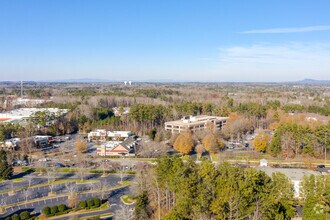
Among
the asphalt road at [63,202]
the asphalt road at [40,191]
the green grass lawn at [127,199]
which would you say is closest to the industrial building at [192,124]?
the asphalt road at [40,191]

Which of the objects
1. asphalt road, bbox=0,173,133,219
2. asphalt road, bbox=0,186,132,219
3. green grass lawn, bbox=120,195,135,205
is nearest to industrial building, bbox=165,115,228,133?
asphalt road, bbox=0,173,133,219

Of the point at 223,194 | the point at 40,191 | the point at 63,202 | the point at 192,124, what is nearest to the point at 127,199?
the point at 63,202

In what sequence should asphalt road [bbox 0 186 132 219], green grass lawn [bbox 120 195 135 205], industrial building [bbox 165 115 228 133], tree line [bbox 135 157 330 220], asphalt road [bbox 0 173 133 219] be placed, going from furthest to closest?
industrial building [bbox 165 115 228 133], green grass lawn [bbox 120 195 135 205], asphalt road [bbox 0 173 133 219], asphalt road [bbox 0 186 132 219], tree line [bbox 135 157 330 220]

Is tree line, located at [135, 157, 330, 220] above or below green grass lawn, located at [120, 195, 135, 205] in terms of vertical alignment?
above

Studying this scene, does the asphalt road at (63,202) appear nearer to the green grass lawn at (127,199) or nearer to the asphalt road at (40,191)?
the asphalt road at (40,191)

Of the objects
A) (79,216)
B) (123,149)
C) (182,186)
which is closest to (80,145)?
(123,149)

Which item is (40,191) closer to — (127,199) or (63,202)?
(63,202)

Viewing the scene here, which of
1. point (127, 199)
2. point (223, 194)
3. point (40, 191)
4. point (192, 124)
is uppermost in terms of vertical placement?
point (192, 124)

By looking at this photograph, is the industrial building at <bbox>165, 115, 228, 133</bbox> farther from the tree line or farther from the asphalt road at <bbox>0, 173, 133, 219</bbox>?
the tree line

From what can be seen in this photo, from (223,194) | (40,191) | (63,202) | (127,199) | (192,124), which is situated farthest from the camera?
(192,124)

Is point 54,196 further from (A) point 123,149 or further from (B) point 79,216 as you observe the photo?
(A) point 123,149

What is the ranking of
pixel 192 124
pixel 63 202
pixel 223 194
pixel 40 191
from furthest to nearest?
pixel 192 124, pixel 40 191, pixel 63 202, pixel 223 194

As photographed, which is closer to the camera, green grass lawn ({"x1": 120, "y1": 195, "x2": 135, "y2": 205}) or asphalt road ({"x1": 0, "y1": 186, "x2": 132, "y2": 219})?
asphalt road ({"x1": 0, "y1": 186, "x2": 132, "y2": 219})
